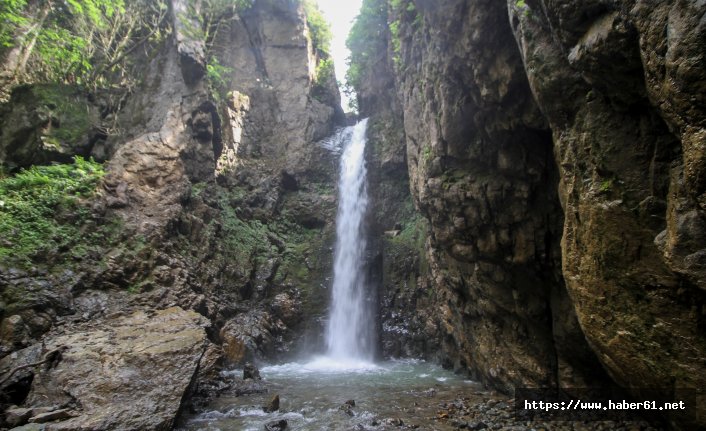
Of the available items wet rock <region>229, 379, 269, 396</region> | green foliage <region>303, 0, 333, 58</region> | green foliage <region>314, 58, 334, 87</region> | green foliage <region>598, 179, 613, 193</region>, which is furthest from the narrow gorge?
green foliage <region>303, 0, 333, 58</region>

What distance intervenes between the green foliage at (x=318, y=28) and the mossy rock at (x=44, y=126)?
48.2 ft

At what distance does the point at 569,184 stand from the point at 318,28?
2340 cm

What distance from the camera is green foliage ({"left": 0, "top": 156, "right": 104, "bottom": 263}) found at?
9.75 metres

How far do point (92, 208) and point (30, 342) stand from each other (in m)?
4.51

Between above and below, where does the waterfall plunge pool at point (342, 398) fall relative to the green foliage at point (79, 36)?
below

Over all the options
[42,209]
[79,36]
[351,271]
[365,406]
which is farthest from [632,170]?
[79,36]

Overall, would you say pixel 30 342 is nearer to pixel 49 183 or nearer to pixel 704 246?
pixel 49 183

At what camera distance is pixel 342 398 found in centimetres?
888

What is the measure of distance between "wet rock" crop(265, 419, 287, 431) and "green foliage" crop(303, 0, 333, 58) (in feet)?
76.1

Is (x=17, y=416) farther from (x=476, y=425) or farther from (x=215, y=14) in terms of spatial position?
(x=215, y=14)

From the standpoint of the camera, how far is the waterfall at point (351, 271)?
14.1 meters

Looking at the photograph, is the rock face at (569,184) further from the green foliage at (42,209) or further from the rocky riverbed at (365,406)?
the green foliage at (42,209)

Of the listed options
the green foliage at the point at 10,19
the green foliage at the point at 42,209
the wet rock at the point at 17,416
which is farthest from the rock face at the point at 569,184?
the green foliage at the point at 10,19

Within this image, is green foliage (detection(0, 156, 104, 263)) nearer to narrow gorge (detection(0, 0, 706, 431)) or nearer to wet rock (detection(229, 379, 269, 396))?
narrow gorge (detection(0, 0, 706, 431))
